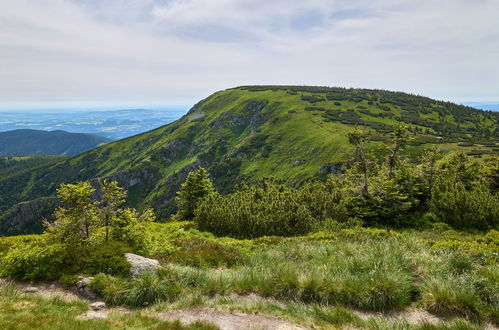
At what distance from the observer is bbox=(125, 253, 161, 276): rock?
33.6 ft

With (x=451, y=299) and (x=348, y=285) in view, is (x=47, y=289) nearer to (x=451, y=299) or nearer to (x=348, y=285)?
(x=348, y=285)

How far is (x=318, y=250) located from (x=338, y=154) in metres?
123

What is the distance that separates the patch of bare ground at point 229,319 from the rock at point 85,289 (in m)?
3.19

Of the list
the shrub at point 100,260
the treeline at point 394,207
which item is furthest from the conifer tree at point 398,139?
the shrub at point 100,260

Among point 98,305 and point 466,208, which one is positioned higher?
point 466,208

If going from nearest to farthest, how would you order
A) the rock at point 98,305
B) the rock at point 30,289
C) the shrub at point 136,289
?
1. the rock at point 98,305
2. the shrub at point 136,289
3. the rock at point 30,289

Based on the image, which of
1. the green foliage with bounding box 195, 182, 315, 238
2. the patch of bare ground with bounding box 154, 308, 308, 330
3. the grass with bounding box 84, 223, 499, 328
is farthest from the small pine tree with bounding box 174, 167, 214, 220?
the patch of bare ground with bounding box 154, 308, 308, 330

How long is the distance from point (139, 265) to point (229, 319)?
508 cm

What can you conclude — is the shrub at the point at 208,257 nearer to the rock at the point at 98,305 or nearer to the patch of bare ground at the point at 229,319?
the rock at the point at 98,305

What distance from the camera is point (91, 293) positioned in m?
9.34

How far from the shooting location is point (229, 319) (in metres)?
7.56

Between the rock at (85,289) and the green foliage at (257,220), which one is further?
the green foliage at (257,220)

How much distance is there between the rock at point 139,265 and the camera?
10234 mm

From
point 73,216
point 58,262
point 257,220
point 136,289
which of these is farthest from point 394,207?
point 58,262
